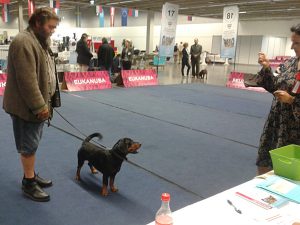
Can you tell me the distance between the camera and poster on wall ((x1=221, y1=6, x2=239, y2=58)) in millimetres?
10984

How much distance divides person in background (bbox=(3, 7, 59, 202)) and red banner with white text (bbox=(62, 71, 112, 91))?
6223 millimetres

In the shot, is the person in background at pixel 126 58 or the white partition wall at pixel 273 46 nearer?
the person in background at pixel 126 58

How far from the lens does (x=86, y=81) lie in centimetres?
888

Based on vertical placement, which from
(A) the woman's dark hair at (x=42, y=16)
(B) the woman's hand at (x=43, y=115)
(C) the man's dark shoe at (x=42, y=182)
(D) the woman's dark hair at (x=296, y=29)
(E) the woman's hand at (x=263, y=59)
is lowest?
(C) the man's dark shoe at (x=42, y=182)

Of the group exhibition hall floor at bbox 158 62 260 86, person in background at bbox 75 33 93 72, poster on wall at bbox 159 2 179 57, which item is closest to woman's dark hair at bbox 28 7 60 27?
person in background at bbox 75 33 93 72

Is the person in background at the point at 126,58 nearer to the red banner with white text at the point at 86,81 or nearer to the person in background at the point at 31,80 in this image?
the red banner with white text at the point at 86,81

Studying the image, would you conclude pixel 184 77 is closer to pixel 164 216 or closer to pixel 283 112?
pixel 283 112

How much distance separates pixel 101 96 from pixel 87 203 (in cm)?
542

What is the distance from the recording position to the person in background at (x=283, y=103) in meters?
1.94

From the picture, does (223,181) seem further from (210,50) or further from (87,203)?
(210,50)

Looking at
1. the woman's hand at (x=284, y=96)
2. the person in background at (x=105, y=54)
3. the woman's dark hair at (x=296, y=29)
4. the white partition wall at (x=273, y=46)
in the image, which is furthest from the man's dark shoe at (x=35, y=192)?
the white partition wall at (x=273, y=46)

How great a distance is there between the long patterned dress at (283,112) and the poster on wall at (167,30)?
8.89 meters

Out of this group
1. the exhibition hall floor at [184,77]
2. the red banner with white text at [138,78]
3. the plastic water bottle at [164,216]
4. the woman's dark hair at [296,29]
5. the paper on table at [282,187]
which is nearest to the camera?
the plastic water bottle at [164,216]

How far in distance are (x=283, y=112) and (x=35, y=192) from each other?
202cm
